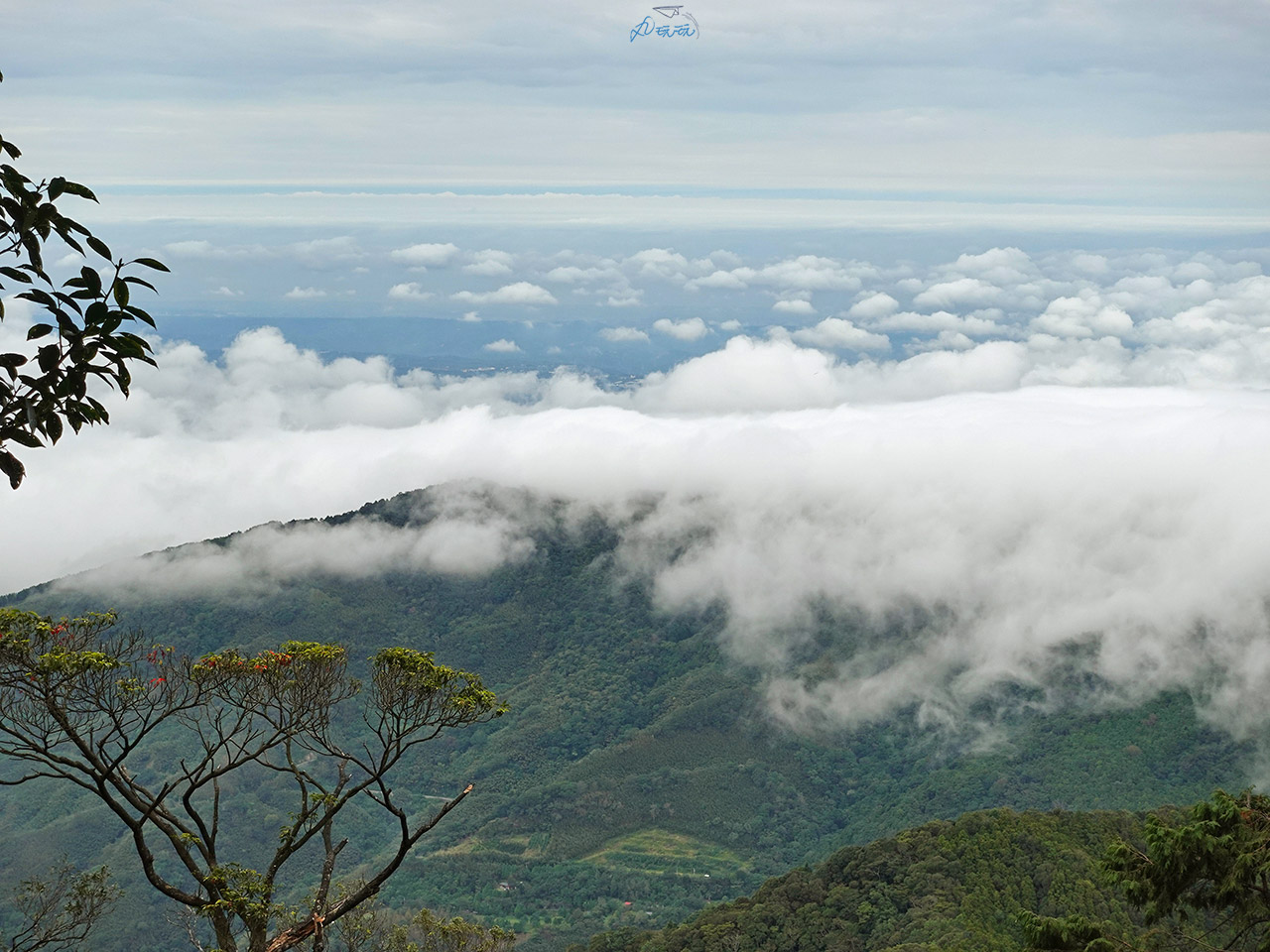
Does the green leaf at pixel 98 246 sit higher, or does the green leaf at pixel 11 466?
the green leaf at pixel 98 246

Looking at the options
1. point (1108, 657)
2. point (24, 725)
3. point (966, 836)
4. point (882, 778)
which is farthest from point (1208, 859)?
point (1108, 657)

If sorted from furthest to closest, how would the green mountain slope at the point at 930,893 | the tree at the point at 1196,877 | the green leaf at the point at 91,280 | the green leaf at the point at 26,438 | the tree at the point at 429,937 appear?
the green mountain slope at the point at 930,893, the tree at the point at 429,937, the tree at the point at 1196,877, the green leaf at the point at 26,438, the green leaf at the point at 91,280

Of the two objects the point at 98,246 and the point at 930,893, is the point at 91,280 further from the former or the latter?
the point at 930,893

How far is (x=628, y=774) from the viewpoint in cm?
16025

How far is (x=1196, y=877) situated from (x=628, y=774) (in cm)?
14845

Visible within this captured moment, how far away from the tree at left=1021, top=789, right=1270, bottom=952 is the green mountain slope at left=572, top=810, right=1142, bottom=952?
163ft

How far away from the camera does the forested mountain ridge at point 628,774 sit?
131375mm

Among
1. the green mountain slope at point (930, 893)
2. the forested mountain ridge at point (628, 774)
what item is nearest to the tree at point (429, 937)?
the green mountain slope at point (930, 893)

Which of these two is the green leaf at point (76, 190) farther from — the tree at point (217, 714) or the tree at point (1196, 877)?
the tree at point (1196, 877)

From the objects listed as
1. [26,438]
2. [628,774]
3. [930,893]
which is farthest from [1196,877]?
[628,774]

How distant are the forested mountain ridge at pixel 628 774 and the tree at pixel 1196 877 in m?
109

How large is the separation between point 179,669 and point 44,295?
1024cm

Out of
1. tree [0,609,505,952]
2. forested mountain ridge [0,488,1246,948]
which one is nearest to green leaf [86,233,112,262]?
tree [0,609,505,952]

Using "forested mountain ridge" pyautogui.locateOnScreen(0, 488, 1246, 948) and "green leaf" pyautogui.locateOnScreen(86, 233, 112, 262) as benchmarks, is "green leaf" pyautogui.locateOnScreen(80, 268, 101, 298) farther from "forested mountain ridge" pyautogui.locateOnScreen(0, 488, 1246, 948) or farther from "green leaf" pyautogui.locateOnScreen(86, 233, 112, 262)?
"forested mountain ridge" pyautogui.locateOnScreen(0, 488, 1246, 948)
